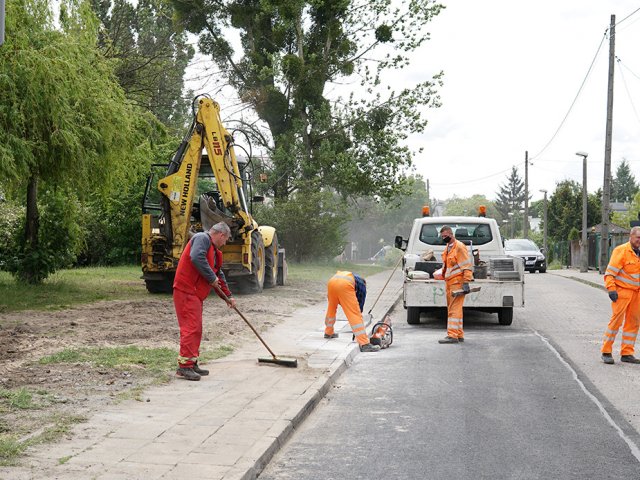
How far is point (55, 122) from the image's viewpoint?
15.1 metres

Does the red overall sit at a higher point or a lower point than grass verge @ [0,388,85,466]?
higher

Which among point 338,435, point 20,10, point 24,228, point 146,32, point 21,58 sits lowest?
point 338,435

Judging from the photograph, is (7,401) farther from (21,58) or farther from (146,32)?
(146,32)

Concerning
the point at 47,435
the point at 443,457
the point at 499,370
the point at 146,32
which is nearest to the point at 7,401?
the point at 47,435

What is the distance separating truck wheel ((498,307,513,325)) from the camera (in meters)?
14.9

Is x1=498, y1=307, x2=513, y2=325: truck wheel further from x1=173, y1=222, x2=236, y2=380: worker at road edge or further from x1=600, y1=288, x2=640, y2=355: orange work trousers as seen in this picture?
x1=173, y1=222, x2=236, y2=380: worker at road edge

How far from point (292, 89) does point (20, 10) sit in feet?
72.0

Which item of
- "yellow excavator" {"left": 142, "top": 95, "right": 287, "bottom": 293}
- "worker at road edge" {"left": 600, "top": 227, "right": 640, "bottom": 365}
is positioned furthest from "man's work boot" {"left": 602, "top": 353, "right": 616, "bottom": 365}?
"yellow excavator" {"left": 142, "top": 95, "right": 287, "bottom": 293}

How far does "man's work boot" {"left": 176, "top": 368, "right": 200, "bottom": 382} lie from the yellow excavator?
890cm

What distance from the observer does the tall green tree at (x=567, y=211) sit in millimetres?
57188

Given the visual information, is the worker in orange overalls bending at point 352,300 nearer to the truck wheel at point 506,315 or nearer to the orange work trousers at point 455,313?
the orange work trousers at point 455,313

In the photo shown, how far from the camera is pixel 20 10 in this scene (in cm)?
1495

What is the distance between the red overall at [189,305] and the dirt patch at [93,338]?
0.35m

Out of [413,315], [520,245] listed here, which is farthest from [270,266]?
[520,245]
